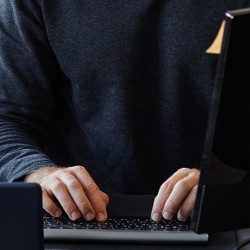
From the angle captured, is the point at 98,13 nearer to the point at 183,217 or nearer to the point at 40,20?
the point at 40,20

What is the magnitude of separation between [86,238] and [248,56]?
0.40 m

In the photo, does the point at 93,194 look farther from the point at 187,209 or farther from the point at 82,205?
the point at 187,209

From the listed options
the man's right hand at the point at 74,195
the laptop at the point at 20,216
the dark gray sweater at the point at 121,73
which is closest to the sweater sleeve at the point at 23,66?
the dark gray sweater at the point at 121,73

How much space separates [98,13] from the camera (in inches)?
46.8

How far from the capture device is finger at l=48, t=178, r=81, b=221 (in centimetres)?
87

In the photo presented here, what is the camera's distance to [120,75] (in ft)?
3.93

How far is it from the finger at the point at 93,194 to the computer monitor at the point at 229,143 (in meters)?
0.33

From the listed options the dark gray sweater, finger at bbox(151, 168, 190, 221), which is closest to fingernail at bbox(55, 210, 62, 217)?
finger at bbox(151, 168, 190, 221)

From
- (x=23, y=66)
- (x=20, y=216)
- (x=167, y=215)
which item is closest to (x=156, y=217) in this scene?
(x=167, y=215)

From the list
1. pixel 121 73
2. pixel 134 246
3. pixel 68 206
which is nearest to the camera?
pixel 134 246

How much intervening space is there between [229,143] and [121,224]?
35 centimetres

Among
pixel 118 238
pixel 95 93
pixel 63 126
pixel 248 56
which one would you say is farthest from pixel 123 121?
pixel 248 56

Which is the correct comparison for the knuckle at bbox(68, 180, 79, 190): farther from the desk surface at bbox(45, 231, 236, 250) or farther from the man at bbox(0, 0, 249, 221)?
the man at bbox(0, 0, 249, 221)

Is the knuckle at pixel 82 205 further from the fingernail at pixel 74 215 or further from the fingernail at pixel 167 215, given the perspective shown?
the fingernail at pixel 167 215
